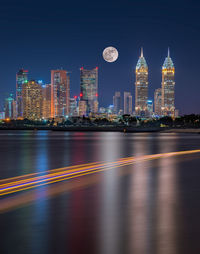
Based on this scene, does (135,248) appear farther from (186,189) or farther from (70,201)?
(186,189)

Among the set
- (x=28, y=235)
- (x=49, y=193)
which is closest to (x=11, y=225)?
(x=28, y=235)

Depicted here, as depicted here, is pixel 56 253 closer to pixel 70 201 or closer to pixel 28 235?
pixel 28 235

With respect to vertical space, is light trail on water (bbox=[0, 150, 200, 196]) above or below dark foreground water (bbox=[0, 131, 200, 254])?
below

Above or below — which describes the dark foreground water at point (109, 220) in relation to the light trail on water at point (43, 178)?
above

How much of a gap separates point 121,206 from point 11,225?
240cm

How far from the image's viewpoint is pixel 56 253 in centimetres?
480

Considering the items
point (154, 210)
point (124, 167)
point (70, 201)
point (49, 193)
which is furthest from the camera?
point (124, 167)

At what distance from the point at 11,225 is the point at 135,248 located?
2161mm

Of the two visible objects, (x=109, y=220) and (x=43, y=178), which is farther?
(x=43, y=178)

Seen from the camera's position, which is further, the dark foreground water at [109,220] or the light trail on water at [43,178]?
the light trail on water at [43,178]

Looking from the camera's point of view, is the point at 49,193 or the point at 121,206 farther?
the point at 49,193

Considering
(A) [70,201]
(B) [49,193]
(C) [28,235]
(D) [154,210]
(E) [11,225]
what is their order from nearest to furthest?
(C) [28,235] → (E) [11,225] → (D) [154,210] → (A) [70,201] → (B) [49,193]

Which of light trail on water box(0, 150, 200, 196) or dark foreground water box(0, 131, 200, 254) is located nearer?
dark foreground water box(0, 131, 200, 254)

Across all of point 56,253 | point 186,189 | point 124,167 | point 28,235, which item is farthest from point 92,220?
point 124,167
